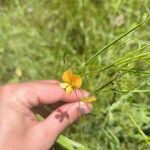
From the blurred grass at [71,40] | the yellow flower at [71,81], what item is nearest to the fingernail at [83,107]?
the yellow flower at [71,81]

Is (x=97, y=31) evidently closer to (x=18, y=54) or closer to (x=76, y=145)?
(x=18, y=54)

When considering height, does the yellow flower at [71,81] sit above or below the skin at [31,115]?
above

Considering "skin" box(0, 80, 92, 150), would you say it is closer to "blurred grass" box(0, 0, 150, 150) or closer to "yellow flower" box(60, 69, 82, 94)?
"yellow flower" box(60, 69, 82, 94)

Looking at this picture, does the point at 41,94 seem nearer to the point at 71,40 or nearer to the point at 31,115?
the point at 31,115

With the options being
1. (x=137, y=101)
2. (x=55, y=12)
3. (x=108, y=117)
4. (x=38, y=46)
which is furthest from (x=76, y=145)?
(x=55, y=12)

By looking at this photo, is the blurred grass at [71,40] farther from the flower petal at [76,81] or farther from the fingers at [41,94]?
the flower petal at [76,81]

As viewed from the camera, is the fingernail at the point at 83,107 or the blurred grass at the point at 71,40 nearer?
the fingernail at the point at 83,107

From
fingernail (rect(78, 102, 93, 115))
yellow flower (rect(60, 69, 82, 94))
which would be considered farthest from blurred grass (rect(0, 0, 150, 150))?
yellow flower (rect(60, 69, 82, 94))
